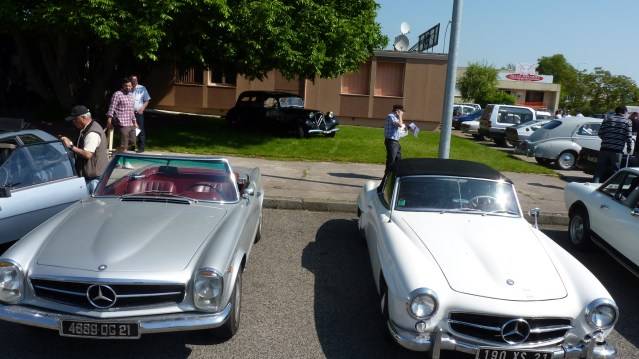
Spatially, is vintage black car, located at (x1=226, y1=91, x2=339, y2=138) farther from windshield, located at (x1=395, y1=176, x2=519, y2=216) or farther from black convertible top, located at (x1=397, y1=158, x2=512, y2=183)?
windshield, located at (x1=395, y1=176, x2=519, y2=216)

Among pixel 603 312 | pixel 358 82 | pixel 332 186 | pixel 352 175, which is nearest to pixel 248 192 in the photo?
pixel 603 312

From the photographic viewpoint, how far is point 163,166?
575 centimetres

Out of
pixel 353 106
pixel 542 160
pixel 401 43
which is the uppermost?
pixel 401 43

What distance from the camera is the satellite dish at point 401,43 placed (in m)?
24.7

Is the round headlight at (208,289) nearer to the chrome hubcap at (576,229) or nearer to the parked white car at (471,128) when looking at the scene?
the chrome hubcap at (576,229)

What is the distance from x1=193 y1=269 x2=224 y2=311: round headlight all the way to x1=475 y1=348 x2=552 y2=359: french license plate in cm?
191

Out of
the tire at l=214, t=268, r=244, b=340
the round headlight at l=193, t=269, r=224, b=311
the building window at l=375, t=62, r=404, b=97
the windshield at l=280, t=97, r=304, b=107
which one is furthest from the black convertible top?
the building window at l=375, t=62, r=404, b=97

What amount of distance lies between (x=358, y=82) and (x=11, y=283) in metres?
21.8

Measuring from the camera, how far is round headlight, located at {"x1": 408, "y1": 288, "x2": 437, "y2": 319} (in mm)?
3797

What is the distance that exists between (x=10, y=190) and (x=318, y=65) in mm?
10094

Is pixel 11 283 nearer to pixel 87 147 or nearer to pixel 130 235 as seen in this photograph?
pixel 130 235

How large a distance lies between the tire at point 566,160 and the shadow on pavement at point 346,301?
9.51 m

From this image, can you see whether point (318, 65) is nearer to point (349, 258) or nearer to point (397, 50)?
point (349, 258)

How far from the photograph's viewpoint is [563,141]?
48.5 ft
